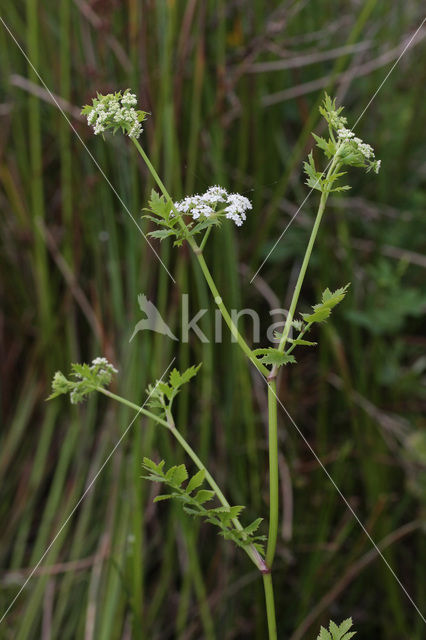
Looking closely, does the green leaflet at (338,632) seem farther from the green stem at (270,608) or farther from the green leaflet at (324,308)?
the green leaflet at (324,308)

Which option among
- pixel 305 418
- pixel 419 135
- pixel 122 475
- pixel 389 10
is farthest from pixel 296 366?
pixel 389 10

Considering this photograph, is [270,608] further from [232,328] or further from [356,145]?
[356,145]

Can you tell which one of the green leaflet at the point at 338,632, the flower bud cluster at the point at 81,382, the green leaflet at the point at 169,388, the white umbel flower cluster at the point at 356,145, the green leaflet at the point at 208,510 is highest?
the white umbel flower cluster at the point at 356,145

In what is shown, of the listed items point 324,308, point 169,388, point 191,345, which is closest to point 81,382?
point 169,388

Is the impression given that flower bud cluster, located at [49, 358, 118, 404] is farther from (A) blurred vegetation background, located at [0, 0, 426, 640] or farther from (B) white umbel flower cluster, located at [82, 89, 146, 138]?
(A) blurred vegetation background, located at [0, 0, 426, 640]

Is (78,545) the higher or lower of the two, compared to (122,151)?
lower

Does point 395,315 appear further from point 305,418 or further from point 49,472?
point 49,472

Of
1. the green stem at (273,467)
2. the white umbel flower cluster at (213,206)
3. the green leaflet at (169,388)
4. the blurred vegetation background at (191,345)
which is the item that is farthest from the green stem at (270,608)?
the blurred vegetation background at (191,345)

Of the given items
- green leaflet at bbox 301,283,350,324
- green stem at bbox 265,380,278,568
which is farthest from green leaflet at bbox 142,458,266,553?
green leaflet at bbox 301,283,350,324
